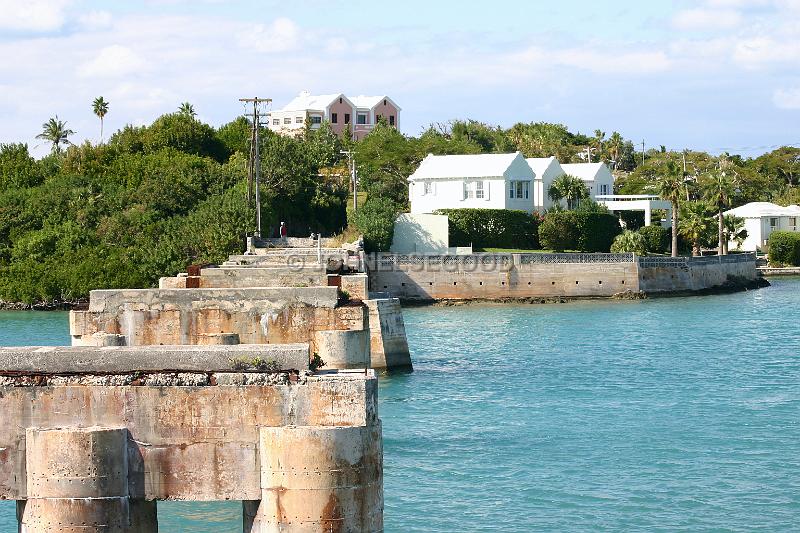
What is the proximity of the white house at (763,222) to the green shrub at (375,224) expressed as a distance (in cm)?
3758

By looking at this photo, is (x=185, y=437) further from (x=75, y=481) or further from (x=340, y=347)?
(x=340, y=347)

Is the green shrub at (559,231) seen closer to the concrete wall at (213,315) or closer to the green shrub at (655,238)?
the green shrub at (655,238)

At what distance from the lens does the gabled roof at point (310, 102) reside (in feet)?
467

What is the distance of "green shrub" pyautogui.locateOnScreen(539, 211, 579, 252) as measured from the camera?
8050 cm

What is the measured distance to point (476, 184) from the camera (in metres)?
83.4

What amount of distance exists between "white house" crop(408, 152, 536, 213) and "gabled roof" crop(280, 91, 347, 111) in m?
58.3

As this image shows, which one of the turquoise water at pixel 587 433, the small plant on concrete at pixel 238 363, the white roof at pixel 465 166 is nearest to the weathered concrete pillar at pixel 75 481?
the small plant on concrete at pixel 238 363

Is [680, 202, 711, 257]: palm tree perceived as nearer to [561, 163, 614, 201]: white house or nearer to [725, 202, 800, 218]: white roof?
[561, 163, 614, 201]: white house

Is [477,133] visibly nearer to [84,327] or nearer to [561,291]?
[561,291]

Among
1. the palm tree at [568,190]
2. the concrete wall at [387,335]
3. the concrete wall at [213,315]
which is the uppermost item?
the palm tree at [568,190]

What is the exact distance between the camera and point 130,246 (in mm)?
72062

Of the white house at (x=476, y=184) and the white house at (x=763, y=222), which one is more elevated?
the white house at (x=476, y=184)

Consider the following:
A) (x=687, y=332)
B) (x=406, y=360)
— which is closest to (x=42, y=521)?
(x=406, y=360)

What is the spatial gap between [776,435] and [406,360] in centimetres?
1213
